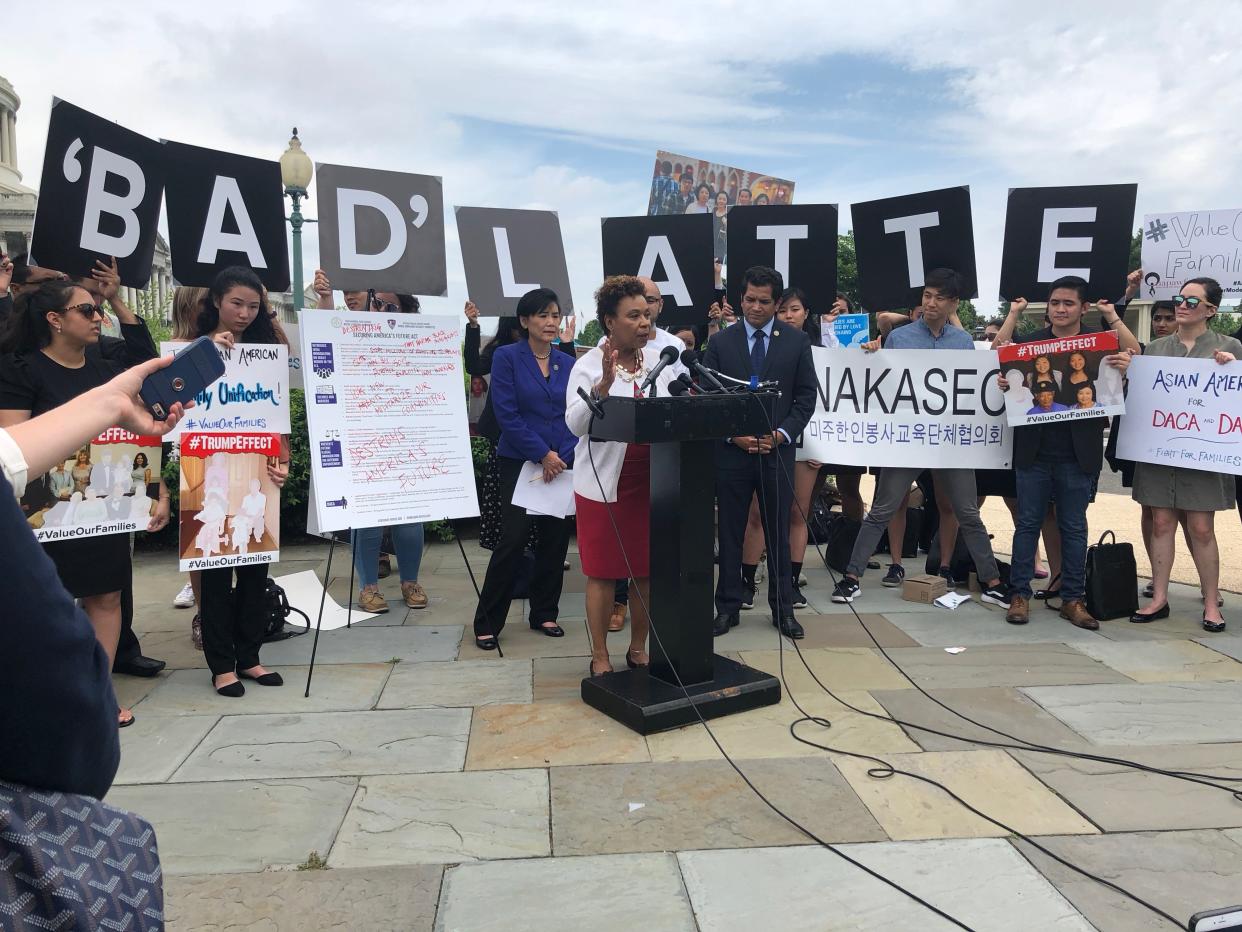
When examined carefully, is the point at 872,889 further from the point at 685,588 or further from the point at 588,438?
the point at 588,438

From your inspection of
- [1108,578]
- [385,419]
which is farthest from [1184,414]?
[385,419]

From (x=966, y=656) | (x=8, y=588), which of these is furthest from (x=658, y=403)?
(x=8, y=588)

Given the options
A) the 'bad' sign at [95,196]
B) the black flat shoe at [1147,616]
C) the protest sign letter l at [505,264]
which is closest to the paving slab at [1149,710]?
the black flat shoe at [1147,616]

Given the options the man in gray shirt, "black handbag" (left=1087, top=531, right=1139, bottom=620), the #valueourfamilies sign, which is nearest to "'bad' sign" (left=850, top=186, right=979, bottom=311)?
the man in gray shirt

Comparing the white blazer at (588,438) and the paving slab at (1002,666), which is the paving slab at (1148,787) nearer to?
the paving slab at (1002,666)

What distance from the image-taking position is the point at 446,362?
536cm

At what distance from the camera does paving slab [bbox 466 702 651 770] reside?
12.6 feet

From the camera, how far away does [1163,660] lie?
17.0 ft

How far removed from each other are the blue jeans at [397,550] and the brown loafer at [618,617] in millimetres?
1457

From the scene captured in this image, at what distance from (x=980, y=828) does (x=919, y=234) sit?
4.54 metres

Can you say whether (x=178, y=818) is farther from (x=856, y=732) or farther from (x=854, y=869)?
(x=856, y=732)

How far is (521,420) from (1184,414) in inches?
164

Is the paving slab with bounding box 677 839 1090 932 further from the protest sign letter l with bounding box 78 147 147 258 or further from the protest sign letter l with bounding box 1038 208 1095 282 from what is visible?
the protest sign letter l with bounding box 1038 208 1095 282

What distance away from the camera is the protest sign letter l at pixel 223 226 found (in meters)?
5.10
